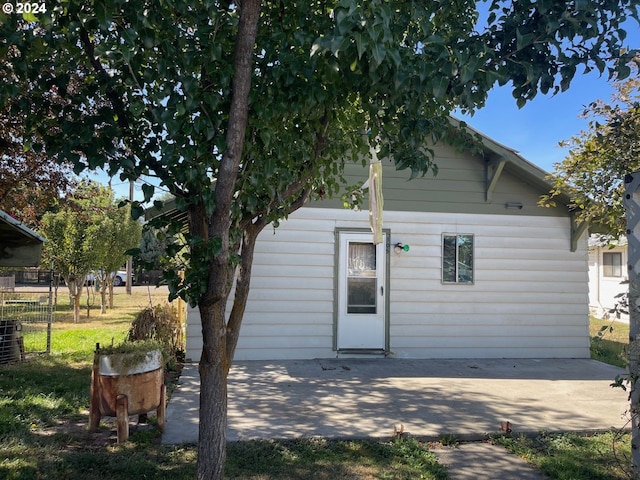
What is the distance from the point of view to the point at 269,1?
3156mm

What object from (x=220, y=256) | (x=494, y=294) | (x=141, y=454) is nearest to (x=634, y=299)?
(x=220, y=256)

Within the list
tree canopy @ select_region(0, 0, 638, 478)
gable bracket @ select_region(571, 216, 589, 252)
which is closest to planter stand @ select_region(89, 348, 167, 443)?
tree canopy @ select_region(0, 0, 638, 478)

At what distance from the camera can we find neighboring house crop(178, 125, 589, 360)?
8.28 metres

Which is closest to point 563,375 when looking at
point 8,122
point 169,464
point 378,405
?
point 378,405

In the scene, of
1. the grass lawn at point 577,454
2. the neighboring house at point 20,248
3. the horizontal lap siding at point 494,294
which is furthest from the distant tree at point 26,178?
the grass lawn at point 577,454

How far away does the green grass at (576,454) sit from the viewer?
3877 millimetres

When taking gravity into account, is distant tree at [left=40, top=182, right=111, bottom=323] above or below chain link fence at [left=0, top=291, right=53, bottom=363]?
above

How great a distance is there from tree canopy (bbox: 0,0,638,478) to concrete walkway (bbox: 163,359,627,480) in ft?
7.68

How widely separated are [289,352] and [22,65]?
6598mm

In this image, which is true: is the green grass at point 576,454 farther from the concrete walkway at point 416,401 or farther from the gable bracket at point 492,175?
the gable bracket at point 492,175

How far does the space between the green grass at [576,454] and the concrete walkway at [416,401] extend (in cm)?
16

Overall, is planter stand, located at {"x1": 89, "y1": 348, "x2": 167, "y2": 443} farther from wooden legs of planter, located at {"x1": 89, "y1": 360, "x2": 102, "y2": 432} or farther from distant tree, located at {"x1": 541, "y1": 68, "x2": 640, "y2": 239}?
distant tree, located at {"x1": 541, "y1": 68, "x2": 640, "y2": 239}

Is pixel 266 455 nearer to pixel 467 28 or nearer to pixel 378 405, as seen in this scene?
pixel 378 405

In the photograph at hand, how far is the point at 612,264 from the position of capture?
18703 millimetres
